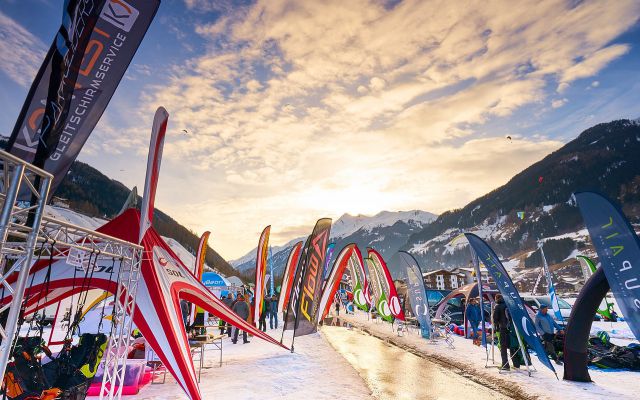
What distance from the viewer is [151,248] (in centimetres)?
Result: 654

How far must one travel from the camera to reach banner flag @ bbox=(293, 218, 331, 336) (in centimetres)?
1091

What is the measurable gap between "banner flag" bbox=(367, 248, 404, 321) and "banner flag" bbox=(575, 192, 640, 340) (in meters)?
11.0

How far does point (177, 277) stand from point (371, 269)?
1321 cm

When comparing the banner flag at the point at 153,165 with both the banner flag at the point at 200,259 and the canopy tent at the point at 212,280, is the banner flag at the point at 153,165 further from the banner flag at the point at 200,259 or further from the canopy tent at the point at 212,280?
the canopy tent at the point at 212,280

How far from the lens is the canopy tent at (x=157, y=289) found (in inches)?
223

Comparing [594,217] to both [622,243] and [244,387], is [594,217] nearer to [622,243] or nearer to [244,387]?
[622,243]

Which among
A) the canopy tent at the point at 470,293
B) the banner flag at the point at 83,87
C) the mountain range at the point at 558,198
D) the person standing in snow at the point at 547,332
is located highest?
the mountain range at the point at 558,198

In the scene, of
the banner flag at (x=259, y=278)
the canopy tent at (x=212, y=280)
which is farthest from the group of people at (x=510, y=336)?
the canopy tent at (x=212, y=280)

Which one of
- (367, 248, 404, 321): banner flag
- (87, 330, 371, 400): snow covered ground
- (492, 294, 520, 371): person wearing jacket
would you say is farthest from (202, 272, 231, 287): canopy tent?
(492, 294, 520, 371): person wearing jacket

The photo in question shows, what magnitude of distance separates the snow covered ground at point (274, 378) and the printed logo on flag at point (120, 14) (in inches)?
261

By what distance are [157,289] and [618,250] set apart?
8.13 meters

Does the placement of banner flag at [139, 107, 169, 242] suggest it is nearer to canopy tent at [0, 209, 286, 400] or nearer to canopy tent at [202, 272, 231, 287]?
canopy tent at [0, 209, 286, 400]

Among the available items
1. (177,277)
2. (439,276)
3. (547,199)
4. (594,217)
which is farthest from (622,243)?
(547,199)

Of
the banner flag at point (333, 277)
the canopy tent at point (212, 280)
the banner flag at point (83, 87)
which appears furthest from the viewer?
the canopy tent at point (212, 280)
